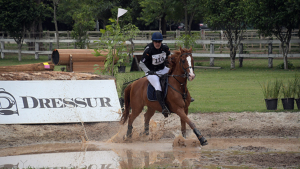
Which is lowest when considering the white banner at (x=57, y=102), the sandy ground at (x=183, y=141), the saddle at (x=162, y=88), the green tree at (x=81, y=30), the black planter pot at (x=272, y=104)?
the sandy ground at (x=183, y=141)

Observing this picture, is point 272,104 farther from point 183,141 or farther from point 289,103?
point 183,141

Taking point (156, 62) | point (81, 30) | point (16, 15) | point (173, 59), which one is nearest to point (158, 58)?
point (156, 62)

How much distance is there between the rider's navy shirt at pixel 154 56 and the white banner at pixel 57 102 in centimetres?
215

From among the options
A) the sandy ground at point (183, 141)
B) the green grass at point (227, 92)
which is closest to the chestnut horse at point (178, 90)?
the sandy ground at point (183, 141)

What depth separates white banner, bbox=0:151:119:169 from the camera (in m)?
6.93

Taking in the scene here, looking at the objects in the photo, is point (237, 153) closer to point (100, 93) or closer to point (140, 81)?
point (140, 81)

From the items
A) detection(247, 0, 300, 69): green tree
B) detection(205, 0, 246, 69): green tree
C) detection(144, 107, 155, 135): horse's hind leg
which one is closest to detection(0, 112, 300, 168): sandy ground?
detection(144, 107, 155, 135): horse's hind leg

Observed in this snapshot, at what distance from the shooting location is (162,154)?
7773mm

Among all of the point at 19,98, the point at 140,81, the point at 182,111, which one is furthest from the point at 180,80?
the point at 19,98

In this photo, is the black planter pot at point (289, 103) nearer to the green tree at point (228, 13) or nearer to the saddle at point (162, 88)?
the saddle at point (162, 88)

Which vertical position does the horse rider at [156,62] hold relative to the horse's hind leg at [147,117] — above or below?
above

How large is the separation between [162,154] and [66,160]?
2015 mm

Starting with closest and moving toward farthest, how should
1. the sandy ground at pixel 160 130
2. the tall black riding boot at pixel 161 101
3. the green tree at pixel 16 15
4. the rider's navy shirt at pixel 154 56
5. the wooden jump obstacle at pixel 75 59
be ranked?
the tall black riding boot at pixel 161 101
the rider's navy shirt at pixel 154 56
the sandy ground at pixel 160 130
the wooden jump obstacle at pixel 75 59
the green tree at pixel 16 15

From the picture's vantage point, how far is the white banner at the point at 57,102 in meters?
9.74
